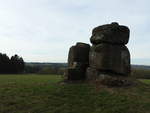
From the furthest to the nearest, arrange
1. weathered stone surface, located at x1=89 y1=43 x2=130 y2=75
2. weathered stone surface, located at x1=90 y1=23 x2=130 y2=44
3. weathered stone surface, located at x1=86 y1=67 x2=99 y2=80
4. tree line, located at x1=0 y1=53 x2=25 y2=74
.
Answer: tree line, located at x1=0 y1=53 x2=25 y2=74 → weathered stone surface, located at x1=90 y1=23 x2=130 y2=44 → weathered stone surface, located at x1=86 y1=67 x2=99 y2=80 → weathered stone surface, located at x1=89 y1=43 x2=130 y2=75

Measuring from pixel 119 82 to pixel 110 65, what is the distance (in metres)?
1.65

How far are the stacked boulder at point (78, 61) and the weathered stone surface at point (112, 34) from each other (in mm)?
1681

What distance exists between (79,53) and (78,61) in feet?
2.25

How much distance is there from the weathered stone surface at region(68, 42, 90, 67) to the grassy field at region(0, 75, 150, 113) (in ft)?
10.3

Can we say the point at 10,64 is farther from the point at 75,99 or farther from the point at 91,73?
the point at 75,99

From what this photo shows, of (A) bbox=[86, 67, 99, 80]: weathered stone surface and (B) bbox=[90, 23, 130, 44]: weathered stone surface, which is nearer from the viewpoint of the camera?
(A) bbox=[86, 67, 99, 80]: weathered stone surface

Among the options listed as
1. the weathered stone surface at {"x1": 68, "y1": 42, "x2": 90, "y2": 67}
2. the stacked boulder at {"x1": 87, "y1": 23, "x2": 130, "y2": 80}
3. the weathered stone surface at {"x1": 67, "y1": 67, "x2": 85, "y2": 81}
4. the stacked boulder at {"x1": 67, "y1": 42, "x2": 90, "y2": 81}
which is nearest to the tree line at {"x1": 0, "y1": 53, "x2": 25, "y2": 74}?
the stacked boulder at {"x1": 67, "y1": 42, "x2": 90, "y2": 81}

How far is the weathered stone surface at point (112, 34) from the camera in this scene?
1875 cm

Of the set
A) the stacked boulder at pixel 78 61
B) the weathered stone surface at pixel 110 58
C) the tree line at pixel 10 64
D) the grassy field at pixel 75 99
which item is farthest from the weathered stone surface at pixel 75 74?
the tree line at pixel 10 64

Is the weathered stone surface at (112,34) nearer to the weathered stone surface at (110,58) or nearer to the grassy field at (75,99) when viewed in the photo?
the weathered stone surface at (110,58)

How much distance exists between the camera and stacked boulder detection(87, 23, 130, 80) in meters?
18.4

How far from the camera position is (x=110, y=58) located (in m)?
18.3

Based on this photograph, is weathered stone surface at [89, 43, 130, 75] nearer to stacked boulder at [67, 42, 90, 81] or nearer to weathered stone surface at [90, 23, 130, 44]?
weathered stone surface at [90, 23, 130, 44]

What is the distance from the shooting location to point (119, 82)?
56.5 feet
